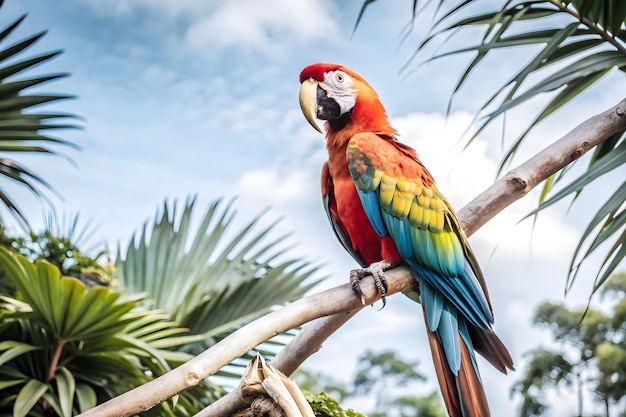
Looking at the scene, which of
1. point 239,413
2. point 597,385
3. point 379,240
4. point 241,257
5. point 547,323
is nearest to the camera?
point 239,413

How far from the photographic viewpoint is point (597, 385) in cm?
710

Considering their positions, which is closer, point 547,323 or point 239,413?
point 239,413

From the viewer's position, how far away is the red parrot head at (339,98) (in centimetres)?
156

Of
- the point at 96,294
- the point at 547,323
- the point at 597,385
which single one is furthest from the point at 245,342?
the point at 547,323

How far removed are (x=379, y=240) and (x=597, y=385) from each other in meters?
6.51

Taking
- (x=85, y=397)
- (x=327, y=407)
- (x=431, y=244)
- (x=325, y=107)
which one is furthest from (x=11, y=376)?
(x=431, y=244)

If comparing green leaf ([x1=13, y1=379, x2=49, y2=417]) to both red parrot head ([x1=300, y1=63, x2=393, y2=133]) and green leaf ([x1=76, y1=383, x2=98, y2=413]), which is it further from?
red parrot head ([x1=300, y1=63, x2=393, y2=133])

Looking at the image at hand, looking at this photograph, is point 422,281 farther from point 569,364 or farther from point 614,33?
point 569,364

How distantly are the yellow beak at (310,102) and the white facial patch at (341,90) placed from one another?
0.03 meters

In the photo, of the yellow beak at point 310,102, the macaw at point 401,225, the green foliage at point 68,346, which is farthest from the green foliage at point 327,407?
the green foliage at point 68,346

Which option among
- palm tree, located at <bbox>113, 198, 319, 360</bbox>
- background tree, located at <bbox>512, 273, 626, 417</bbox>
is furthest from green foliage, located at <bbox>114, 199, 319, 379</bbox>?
background tree, located at <bbox>512, 273, 626, 417</bbox>

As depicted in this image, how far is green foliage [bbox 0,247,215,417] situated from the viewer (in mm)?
2033

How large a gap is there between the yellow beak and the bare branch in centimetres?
39

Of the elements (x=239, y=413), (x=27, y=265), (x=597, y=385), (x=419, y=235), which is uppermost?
(x=597, y=385)
